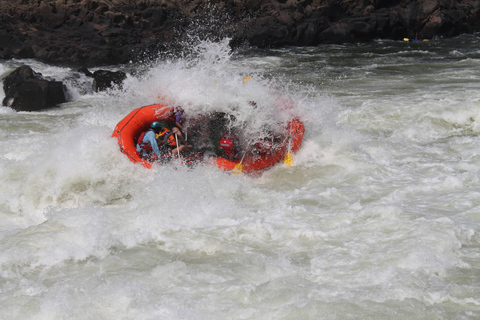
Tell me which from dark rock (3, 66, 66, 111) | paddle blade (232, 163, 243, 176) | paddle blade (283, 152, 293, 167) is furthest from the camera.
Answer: dark rock (3, 66, 66, 111)

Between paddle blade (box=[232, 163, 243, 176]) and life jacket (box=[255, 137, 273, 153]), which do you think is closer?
paddle blade (box=[232, 163, 243, 176])

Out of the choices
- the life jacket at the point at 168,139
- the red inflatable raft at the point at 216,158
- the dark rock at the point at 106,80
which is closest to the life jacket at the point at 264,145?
the red inflatable raft at the point at 216,158

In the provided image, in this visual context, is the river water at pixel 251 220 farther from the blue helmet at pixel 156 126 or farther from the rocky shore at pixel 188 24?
the rocky shore at pixel 188 24

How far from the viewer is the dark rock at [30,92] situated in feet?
34.4

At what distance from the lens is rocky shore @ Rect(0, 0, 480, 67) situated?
17312 mm

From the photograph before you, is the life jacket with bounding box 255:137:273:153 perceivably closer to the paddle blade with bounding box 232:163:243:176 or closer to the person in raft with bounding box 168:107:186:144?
the paddle blade with bounding box 232:163:243:176

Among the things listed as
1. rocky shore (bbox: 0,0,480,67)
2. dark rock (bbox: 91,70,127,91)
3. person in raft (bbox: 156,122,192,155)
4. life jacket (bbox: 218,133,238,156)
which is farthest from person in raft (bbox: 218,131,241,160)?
rocky shore (bbox: 0,0,480,67)

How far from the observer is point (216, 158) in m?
6.09

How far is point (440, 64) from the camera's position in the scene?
14031 mm

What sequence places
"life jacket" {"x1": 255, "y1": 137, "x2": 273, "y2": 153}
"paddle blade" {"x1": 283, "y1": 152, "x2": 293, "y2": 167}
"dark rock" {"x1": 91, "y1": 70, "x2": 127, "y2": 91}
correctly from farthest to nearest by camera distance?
"dark rock" {"x1": 91, "y1": 70, "x2": 127, "y2": 91} → "paddle blade" {"x1": 283, "y1": 152, "x2": 293, "y2": 167} → "life jacket" {"x1": 255, "y1": 137, "x2": 273, "y2": 153}

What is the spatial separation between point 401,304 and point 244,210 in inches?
87.2

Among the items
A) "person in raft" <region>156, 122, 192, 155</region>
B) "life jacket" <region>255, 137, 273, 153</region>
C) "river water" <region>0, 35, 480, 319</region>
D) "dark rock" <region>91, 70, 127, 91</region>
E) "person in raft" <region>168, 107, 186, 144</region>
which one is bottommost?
"river water" <region>0, 35, 480, 319</region>

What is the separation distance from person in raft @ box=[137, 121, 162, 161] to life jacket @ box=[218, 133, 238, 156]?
831 mm

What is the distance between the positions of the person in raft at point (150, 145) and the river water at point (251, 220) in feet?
0.87
